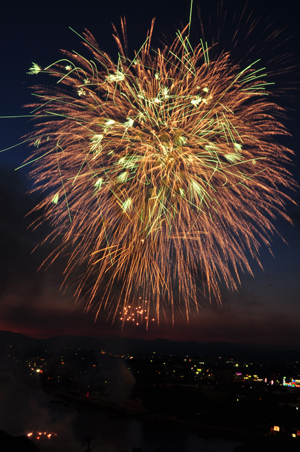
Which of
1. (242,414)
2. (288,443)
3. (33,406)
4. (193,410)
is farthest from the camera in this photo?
(33,406)

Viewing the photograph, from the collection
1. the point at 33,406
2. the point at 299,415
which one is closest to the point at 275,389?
the point at 299,415

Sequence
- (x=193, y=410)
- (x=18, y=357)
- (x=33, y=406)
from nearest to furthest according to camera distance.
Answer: (x=193, y=410) → (x=33, y=406) → (x=18, y=357)

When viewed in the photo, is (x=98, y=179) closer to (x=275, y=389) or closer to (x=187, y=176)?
(x=187, y=176)

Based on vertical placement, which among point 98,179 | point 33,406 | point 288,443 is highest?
point 98,179

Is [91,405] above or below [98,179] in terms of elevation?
below

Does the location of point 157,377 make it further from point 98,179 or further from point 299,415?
point 98,179

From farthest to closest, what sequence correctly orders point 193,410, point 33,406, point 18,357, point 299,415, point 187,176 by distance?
point 18,357 < point 33,406 < point 193,410 < point 299,415 < point 187,176

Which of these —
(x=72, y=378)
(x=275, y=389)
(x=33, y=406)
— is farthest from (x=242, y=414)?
(x=72, y=378)

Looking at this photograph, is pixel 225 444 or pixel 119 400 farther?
pixel 119 400

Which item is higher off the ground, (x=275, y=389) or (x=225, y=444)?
(x=275, y=389)
